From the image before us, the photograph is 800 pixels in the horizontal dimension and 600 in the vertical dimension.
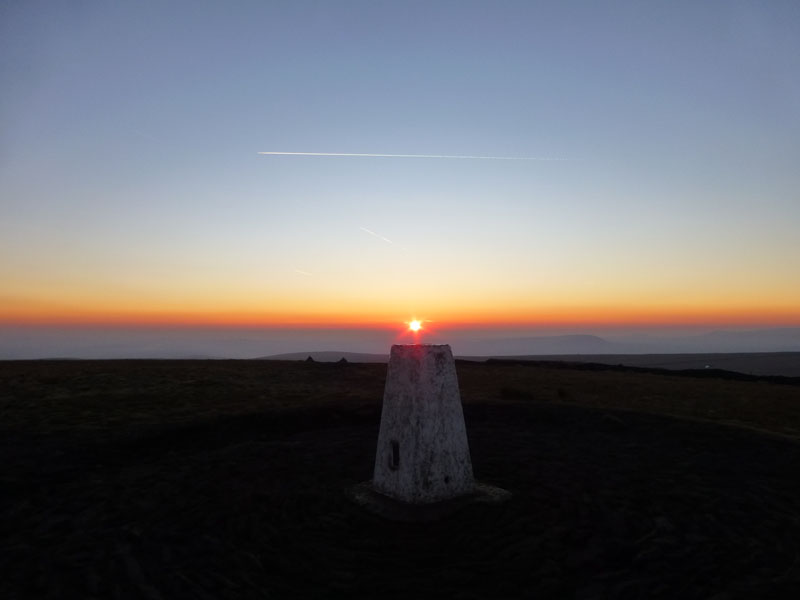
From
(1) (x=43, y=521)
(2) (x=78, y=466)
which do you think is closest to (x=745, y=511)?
(1) (x=43, y=521)

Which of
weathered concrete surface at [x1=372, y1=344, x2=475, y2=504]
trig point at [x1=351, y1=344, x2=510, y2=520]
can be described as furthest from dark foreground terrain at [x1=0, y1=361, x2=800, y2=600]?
weathered concrete surface at [x1=372, y1=344, x2=475, y2=504]

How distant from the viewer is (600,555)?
6500 mm

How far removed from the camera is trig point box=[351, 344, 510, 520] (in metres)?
8.48

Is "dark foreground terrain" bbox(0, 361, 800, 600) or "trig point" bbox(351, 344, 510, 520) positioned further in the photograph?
"trig point" bbox(351, 344, 510, 520)

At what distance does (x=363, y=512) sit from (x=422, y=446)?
137 cm

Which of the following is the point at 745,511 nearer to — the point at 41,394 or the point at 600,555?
the point at 600,555

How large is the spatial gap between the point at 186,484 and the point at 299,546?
139 inches

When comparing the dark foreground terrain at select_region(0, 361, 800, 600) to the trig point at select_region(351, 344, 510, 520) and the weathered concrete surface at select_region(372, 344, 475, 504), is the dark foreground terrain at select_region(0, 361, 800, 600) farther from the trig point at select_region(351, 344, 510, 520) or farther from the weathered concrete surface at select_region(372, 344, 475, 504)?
the weathered concrete surface at select_region(372, 344, 475, 504)

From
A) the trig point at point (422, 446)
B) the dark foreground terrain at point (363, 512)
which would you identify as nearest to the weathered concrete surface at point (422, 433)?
the trig point at point (422, 446)

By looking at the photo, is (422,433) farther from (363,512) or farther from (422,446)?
(363,512)

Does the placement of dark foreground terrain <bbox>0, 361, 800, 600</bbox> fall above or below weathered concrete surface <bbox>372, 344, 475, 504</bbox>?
below

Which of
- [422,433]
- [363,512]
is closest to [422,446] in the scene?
[422,433]

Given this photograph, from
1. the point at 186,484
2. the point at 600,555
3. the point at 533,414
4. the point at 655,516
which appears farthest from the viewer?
the point at 533,414

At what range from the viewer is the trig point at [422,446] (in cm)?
848
